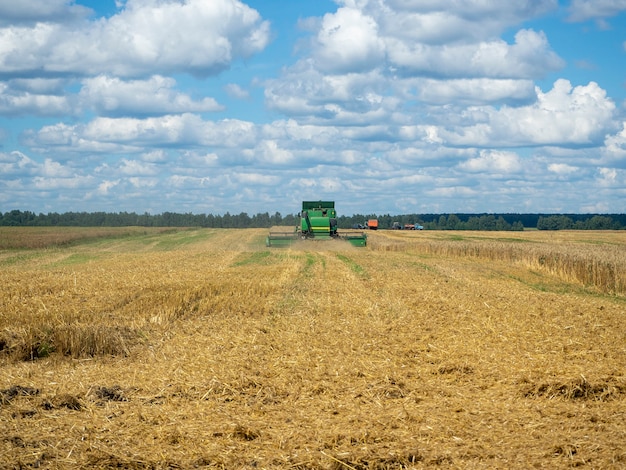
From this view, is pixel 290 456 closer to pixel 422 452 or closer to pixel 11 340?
pixel 422 452

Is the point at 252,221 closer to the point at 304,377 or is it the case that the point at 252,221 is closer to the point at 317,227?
the point at 317,227

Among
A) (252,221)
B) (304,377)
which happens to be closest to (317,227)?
(304,377)

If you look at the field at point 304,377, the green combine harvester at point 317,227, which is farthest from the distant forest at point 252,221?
the field at point 304,377

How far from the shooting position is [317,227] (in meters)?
47.0

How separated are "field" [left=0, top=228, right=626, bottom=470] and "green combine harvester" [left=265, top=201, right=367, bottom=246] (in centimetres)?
2571

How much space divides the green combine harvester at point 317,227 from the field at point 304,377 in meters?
25.7

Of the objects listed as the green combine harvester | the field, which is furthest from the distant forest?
the field

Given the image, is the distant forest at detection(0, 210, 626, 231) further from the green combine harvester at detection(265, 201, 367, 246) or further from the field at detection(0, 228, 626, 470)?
the field at detection(0, 228, 626, 470)

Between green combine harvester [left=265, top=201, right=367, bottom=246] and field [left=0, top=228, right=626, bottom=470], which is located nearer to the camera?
field [left=0, top=228, right=626, bottom=470]

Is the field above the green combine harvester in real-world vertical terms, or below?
below

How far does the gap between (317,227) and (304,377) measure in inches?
1459

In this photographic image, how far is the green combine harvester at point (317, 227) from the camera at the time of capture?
46.8 metres

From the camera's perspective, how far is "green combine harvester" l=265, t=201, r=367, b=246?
→ 46812mm

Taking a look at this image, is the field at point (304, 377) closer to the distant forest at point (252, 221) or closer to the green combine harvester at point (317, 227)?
the green combine harvester at point (317, 227)
